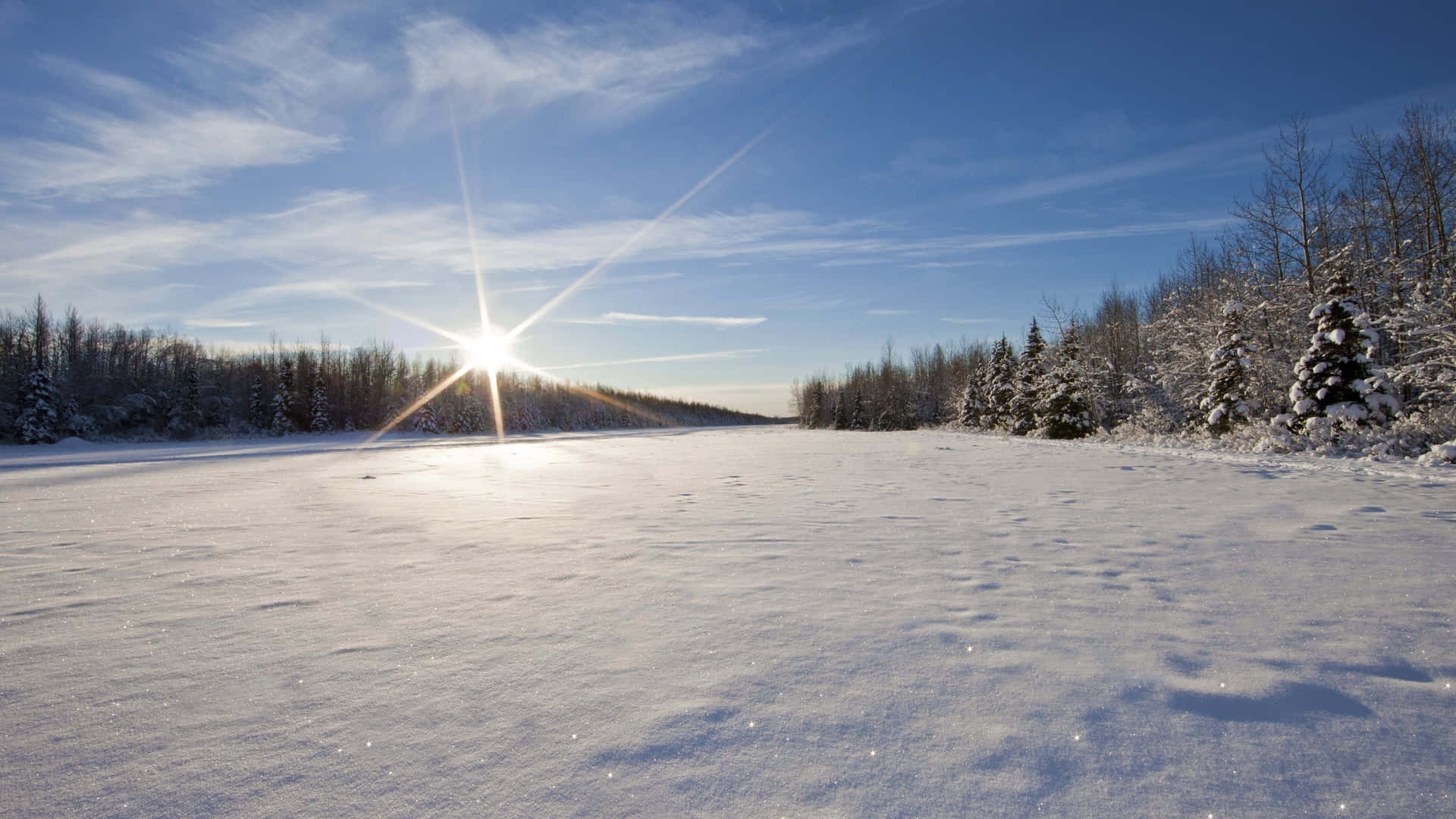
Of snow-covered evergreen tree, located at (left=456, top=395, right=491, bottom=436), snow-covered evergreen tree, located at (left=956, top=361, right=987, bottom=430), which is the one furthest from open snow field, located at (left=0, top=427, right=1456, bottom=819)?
snow-covered evergreen tree, located at (left=456, top=395, right=491, bottom=436)

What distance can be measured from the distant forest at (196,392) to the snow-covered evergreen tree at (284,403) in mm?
83

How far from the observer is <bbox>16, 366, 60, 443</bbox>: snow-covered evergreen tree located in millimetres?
34969

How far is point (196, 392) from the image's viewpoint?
46344 millimetres

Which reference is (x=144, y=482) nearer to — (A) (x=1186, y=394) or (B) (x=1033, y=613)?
(B) (x=1033, y=613)

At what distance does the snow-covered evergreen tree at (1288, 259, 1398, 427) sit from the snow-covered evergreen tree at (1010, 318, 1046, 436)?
59.0ft

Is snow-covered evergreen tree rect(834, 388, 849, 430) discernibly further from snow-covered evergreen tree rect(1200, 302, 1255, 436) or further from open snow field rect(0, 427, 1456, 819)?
→ open snow field rect(0, 427, 1456, 819)

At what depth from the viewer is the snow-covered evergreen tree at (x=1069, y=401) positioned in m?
26.9

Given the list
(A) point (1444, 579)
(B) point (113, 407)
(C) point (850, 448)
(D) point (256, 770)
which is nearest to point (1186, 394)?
(C) point (850, 448)

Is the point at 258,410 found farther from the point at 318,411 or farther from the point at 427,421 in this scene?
the point at 427,421

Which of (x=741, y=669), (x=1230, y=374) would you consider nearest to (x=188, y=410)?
(x=741, y=669)

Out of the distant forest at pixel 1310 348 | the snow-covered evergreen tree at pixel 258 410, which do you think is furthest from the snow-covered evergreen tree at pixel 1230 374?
the snow-covered evergreen tree at pixel 258 410

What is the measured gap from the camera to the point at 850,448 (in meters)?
20.8

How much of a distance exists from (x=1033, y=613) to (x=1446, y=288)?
17256 millimetres

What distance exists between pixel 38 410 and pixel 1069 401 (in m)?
59.2
